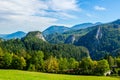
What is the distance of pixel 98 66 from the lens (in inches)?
5113

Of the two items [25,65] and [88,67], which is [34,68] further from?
[88,67]

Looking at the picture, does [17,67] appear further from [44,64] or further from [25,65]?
[44,64]

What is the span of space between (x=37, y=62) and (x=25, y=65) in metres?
6.22

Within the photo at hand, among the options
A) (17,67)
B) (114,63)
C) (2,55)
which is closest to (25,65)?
(17,67)

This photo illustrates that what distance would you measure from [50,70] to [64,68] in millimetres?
10239

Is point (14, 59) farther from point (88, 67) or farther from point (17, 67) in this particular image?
point (88, 67)

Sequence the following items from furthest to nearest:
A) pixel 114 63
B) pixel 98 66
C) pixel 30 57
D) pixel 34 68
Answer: pixel 114 63
pixel 30 57
pixel 34 68
pixel 98 66

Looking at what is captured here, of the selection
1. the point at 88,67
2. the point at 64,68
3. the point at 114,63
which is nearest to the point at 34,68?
→ the point at 64,68

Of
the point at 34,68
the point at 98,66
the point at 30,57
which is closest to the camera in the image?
the point at 98,66

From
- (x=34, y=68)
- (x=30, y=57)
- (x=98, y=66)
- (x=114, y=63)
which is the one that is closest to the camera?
(x=98, y=66)

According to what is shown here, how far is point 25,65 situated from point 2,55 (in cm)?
1497

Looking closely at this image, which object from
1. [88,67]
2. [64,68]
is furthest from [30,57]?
[88,67]

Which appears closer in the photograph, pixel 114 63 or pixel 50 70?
pixel 50 70

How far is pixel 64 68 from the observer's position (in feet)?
484
